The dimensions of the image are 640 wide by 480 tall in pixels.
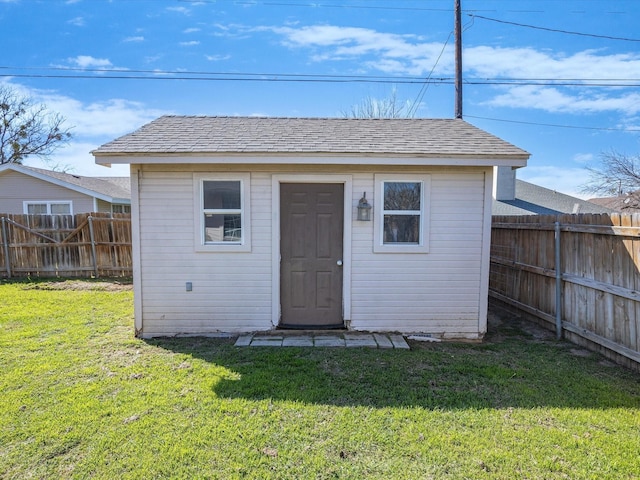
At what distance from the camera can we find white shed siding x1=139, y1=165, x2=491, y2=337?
5.30 metres

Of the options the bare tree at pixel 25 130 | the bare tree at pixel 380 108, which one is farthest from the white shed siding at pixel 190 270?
the bare tree at pixel 25 130

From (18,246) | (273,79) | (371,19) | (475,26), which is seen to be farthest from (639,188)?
(18,246)

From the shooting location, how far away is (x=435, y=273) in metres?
5.41

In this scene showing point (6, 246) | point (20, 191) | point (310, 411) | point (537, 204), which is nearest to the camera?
point (310, 411)

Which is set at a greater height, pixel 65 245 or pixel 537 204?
pixel 537 204

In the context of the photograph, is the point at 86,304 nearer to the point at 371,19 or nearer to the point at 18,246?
the point at 18,246

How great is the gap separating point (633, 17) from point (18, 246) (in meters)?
18.8

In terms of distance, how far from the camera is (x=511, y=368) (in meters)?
4.26

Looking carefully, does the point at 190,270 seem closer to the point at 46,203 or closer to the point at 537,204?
the point at 46,203

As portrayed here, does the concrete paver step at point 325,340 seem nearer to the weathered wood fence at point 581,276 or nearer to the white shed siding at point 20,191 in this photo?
the weathered wood fence at point 581,276

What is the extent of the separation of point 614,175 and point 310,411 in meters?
18.0

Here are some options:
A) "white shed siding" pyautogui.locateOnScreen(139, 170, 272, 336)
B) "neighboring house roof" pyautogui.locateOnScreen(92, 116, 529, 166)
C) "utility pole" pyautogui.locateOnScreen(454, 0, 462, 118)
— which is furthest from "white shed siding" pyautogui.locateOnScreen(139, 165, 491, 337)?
"utility pole" pyautogui.locateOnScreen(454, 0, 462, 118)

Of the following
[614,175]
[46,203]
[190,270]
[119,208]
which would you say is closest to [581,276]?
[190,270]

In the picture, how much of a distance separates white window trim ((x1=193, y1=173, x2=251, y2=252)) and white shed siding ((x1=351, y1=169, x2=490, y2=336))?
160cm
